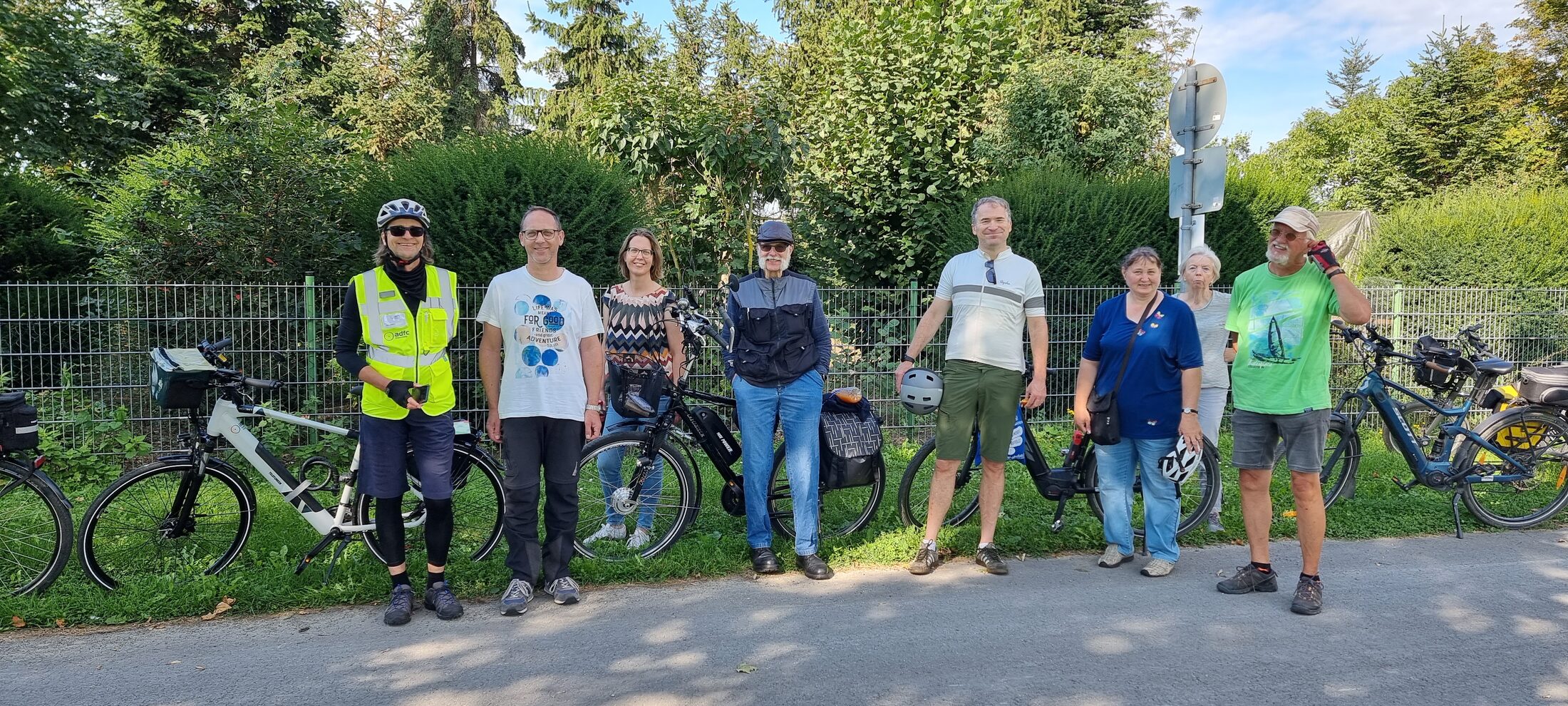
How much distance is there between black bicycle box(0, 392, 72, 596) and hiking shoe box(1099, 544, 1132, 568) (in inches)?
206

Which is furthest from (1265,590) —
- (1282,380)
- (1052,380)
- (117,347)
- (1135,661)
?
(117,347)

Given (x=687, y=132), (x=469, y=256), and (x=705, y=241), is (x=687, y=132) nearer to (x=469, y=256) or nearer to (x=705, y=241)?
(x=705, y=241)

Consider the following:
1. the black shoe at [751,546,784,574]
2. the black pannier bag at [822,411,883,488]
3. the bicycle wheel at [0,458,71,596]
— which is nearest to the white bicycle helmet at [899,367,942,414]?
the black pannier bag at [822,411,883,488]

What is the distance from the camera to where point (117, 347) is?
654 cm

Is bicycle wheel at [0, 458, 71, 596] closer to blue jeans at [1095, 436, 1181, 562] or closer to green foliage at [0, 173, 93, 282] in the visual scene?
blue jeans at [1095, 436, 1181, 562]

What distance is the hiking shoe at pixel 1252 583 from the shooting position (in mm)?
4465

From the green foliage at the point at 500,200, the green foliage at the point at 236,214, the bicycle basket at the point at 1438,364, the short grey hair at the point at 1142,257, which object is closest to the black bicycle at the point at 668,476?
the short grey hair at the point at 1142,257

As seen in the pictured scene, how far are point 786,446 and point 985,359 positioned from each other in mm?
1180

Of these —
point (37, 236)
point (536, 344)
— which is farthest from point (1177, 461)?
point (37, 236)

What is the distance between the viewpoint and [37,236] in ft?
30.9

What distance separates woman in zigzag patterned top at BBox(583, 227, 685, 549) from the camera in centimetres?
496

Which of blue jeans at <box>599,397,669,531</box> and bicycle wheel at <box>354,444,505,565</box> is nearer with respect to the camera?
bicycle wheel at <box>354,444,505,565</box>

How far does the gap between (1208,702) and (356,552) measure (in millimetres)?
4149

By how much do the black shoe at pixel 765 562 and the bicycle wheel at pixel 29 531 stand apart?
329cm
